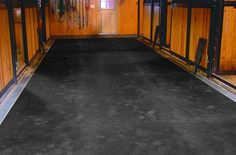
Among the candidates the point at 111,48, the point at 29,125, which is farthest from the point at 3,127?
the point at 111,48

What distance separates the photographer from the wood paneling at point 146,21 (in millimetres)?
10922

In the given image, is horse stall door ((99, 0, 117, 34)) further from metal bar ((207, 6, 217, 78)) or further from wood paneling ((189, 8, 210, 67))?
metal bar ((207, 6, 217, 78))

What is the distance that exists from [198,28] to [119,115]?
3379mm

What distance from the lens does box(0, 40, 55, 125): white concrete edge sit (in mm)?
4061

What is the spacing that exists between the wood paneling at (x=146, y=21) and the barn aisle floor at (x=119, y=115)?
187 inches

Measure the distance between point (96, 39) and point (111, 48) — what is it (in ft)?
8.42

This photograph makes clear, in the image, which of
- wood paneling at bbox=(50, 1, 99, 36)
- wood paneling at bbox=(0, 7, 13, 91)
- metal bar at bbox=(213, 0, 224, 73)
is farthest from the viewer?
wood paneling at bbox=(50, 1, 99, 36)

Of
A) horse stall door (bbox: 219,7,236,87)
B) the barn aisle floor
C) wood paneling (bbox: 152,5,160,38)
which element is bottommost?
the barn aisle floor

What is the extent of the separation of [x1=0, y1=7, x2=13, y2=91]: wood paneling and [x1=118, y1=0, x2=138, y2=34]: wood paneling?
831 cm

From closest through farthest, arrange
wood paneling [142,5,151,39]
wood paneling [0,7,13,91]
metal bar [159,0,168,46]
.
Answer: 1. wood paneling [0,7,13,91]
2. metal bar [159,0,168,46]
3. wood paneling [142,5,151,39]

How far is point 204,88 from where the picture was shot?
513 centimetres

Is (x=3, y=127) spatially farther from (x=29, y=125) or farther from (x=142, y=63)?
(x=142, y=63)

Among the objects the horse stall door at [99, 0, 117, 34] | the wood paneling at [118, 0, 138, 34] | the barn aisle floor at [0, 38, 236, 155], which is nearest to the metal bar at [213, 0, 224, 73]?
the barn aisle floor at [0, 38, 236, 155]

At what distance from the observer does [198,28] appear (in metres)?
6.39
